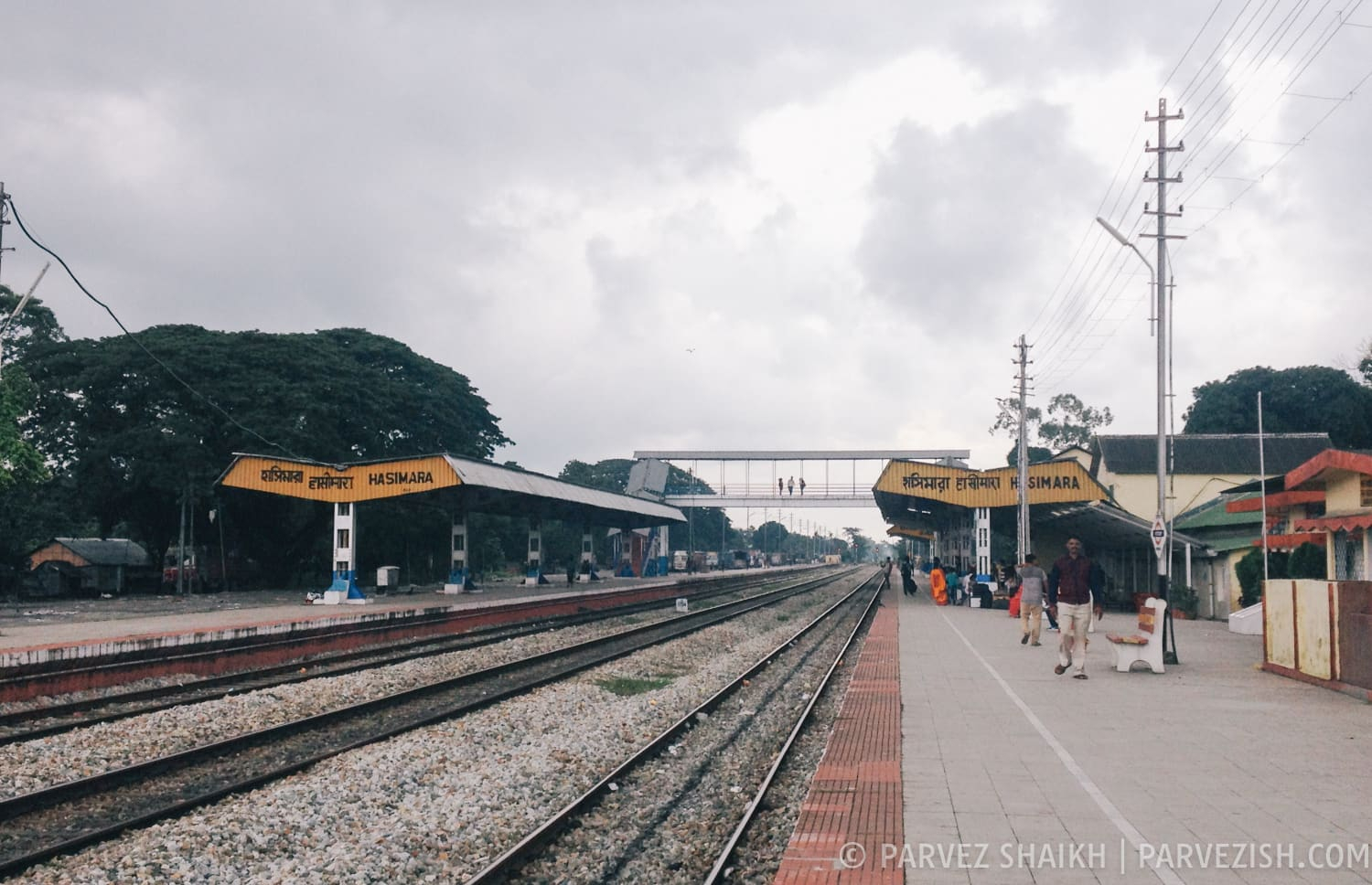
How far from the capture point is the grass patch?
14.6m

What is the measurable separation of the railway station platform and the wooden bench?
28.5 inches

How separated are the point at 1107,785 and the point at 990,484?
29.0m

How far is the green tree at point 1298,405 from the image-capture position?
64875 mm

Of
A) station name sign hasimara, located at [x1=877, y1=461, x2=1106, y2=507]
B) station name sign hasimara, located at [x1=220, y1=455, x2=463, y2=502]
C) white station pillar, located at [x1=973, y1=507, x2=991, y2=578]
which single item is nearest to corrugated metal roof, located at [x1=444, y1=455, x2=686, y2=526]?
station name sign hasimara, located at [x1=220, y1=455, x2=463, y2=502]

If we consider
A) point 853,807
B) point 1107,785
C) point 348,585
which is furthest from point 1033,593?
point 348,585

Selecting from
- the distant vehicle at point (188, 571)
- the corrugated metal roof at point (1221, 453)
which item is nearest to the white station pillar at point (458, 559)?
the distant vehicle at point (188, 571)

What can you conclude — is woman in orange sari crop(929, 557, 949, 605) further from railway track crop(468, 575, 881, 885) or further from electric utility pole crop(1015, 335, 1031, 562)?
railway track crop(468, 575, 881, 885)

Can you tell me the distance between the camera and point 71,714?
12.2 m

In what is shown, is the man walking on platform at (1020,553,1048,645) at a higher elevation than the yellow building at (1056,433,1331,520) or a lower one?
lower

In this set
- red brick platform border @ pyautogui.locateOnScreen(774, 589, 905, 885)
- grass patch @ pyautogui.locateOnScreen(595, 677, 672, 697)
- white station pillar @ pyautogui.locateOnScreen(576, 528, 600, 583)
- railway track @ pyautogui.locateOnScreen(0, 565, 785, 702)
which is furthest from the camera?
white station pillar @ pyautogui.locateOnScreen(576, 528, 600, 583)

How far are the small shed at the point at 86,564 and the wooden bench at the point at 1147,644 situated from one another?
3556 centimetres

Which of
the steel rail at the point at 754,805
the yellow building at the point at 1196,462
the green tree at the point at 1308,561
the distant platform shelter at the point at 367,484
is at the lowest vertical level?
the steel rail at the point at 754,805

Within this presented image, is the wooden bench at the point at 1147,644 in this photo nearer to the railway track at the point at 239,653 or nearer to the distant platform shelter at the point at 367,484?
the railway track at the point at 239,653

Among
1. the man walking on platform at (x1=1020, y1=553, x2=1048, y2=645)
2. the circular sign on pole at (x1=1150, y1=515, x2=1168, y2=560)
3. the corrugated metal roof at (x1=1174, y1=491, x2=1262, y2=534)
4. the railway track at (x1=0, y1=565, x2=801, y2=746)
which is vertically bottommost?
the railway track at (x1=0, y1=565, x2=801, y2=746)
